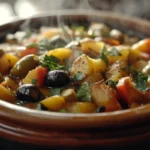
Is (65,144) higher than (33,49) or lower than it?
lower

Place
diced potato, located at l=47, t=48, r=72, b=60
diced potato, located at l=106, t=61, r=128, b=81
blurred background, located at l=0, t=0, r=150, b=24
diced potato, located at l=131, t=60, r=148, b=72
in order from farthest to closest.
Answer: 1. blurred background, located at l=0, t=0, r=150, b=24
2. diced potato, located at l=131, t=60, r=148, b=72
3. diced potato, located at l=47, t=48, r=72, b=60
4. diced potato, located at l=106, t=61, r=128, b=81

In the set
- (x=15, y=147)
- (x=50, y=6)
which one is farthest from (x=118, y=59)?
(x=50, y=6)

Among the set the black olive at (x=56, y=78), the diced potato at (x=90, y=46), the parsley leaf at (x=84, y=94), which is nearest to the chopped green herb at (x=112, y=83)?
the parsley leaf at (x=84, y=94)

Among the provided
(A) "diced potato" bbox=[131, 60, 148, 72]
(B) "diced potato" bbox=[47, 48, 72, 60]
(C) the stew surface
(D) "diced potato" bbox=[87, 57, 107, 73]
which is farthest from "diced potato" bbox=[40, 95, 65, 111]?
(A) "diced potato" bbox=[131, 60, 148, 72]

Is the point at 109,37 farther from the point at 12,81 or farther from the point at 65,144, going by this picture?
the point at 65,144

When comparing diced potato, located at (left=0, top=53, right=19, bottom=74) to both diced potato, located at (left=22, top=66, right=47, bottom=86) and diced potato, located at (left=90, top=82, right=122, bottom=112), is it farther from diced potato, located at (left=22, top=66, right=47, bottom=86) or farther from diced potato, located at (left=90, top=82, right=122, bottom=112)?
diced potato, located at (left=90, top=82, right=122, bottom=112)

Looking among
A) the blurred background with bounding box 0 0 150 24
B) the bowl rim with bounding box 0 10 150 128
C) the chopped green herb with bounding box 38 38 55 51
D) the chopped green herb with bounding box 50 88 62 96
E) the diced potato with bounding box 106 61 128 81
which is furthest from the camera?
the blurred background with bounding box 0 0 150 24

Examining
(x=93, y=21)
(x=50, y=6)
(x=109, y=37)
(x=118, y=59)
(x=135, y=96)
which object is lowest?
(x=135, y=96)
